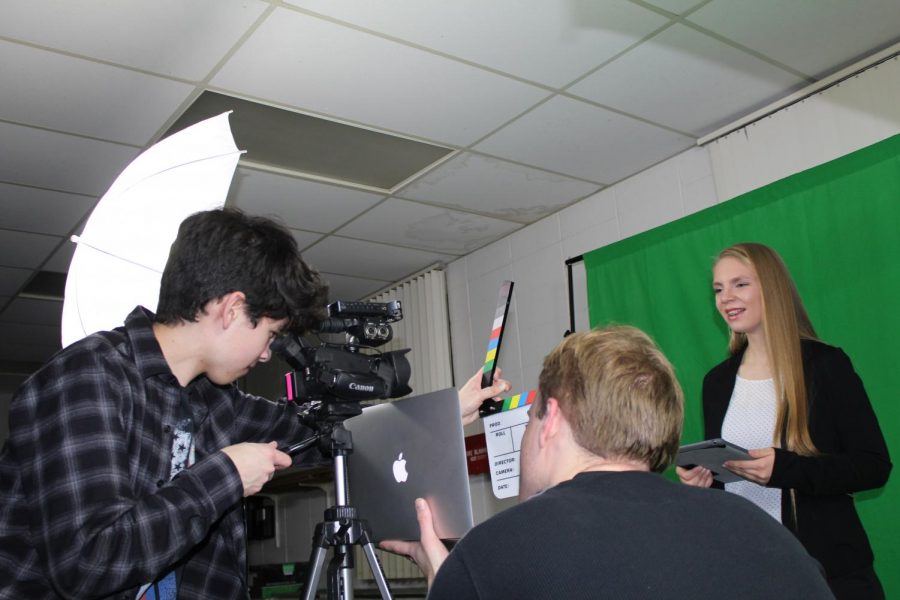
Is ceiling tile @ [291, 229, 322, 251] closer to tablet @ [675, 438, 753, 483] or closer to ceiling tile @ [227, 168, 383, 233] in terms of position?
ceiling tile @ [227, 168, 383, 233]

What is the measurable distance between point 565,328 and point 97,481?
137 inches

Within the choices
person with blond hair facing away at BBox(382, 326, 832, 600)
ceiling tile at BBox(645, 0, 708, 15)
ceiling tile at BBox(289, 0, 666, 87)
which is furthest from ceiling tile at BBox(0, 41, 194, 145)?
person with blond hair facing away at BBox(382, 326, 832, 600)

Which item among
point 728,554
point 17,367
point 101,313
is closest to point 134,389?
point 101,313

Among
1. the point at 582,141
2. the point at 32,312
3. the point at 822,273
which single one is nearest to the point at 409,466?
the point at 822,273

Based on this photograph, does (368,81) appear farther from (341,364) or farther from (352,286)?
(352,286)

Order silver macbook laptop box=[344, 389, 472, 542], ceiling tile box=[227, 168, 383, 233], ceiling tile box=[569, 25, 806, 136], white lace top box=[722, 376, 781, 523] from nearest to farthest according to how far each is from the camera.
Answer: silver macbook laptop box=[344, 389, 472, 542]
white lace top box=[722, 376, 781, 523]
ceiling tile box=[569, 25, 806, 136]
ceiling tile box=[227, 168, 383, 233]

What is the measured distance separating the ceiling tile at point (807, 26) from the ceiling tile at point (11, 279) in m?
4.24

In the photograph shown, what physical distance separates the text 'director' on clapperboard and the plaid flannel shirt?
0.51 m

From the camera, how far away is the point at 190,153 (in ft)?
6.58

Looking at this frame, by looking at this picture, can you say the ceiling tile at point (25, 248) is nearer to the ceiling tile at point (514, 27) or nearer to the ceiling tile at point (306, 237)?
the ceiling tile at point (306, 237)

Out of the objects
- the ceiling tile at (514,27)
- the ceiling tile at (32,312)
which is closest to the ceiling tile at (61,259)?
the ceiling tile at (32,312)

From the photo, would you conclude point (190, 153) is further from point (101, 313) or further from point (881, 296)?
point (881, 296)

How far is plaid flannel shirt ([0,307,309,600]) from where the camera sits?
1.18 m

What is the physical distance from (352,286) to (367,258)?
2.03ft
